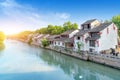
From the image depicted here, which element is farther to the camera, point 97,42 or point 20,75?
point 97,42

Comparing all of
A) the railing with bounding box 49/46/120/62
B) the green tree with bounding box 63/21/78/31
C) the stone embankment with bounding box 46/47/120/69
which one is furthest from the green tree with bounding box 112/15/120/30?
the stone embankment with bounding box 46/47/120/69

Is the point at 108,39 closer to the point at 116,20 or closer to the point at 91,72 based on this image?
the point at 91,72

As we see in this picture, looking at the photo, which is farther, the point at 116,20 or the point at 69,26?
the point at 69,26

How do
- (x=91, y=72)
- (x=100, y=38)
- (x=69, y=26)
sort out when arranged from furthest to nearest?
1. (x=69, y=26)
2. (x=100, y=38)
3. (x=91, y=72)

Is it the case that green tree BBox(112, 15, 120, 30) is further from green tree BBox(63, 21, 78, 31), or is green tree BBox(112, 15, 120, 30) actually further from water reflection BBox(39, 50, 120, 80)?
water reflection BBox(39, 50, 120, 80)

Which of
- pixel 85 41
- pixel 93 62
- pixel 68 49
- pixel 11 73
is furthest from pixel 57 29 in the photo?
pixel 11 73

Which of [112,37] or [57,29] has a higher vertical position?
[57,29]

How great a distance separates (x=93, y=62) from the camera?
25.1m

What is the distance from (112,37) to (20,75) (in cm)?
1821

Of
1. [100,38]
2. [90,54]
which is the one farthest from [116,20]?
[90,54]

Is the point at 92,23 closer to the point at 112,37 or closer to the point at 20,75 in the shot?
the point at 112,37

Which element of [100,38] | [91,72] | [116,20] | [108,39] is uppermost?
[116,20]

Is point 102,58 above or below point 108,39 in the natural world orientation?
below

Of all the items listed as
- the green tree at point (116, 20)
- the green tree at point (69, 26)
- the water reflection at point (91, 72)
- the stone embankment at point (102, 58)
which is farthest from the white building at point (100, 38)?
the green tree at point (69, 26)
